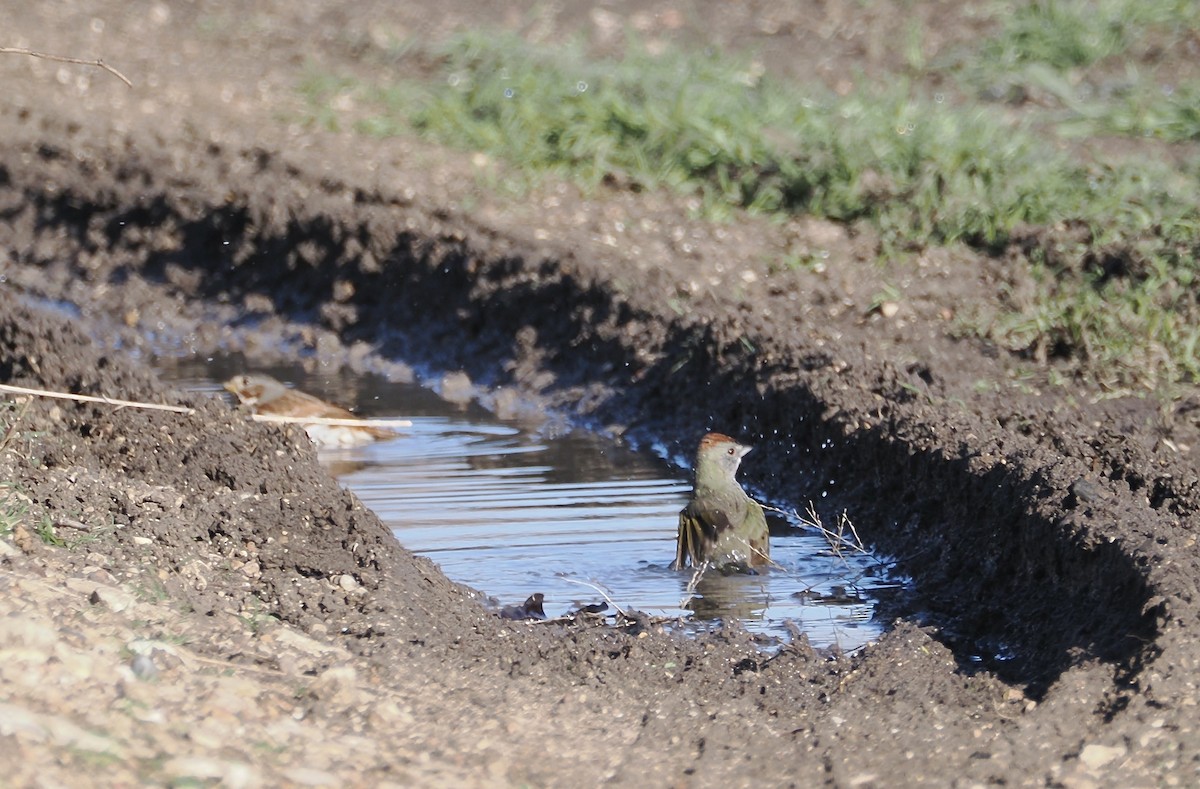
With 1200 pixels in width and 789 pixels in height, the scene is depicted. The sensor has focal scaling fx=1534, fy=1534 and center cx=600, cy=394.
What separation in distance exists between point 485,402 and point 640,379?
980mm

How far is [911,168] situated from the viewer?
9250 millimetres

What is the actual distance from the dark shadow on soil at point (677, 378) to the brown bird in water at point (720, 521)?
58cm

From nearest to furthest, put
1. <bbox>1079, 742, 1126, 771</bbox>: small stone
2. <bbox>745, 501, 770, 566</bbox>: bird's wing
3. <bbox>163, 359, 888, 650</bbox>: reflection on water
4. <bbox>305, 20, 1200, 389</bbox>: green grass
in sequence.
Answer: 1. <bbox>1079, 742, 1126, 771</bbox>: small stone
2. <bbox>163, 359, 888, 650</bbox>: reflection on water
3. <bbox>745, 501, 770, 566</bbox>: bird's wing
4. <bbox>305, 20, 1200, 389</bbox>: green grass

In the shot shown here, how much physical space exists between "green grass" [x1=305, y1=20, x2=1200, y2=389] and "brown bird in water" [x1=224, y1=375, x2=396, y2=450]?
2707 mm

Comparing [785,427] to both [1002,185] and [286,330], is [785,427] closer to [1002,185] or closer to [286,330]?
[1002,185]

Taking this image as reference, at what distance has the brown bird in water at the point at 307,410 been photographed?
7625 millimetres

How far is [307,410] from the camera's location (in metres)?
7.70

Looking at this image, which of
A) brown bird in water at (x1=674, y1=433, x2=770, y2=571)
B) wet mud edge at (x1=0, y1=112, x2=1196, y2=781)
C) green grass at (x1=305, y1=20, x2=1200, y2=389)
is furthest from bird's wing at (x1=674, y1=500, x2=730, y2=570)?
green grass at (x1=305, y1=20, x2=1200, y2=389)

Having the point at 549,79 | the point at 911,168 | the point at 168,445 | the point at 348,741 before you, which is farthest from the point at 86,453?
the point at 549,79

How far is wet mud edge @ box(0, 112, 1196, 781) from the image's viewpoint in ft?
16.0

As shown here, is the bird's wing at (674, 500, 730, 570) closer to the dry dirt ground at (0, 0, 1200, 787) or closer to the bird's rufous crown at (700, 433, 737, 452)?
the bird's rufous crown at (700, 433, 737, 452)

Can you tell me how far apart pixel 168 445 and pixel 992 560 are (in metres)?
3.10

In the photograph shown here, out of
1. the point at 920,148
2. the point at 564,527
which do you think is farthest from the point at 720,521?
the point at 920,148

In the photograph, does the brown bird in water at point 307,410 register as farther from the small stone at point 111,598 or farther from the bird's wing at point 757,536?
the small stone at point 111,598
